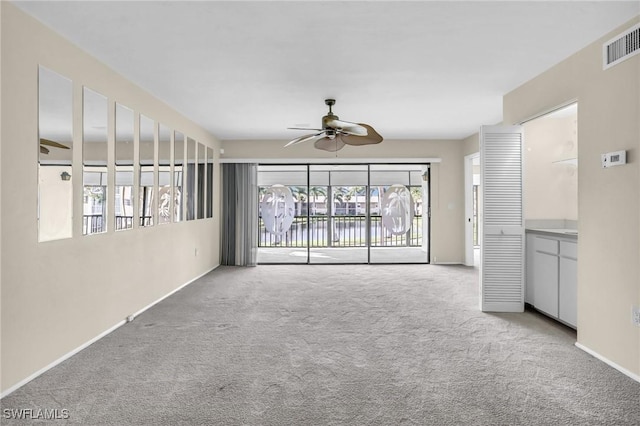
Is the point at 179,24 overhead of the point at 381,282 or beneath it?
overhead

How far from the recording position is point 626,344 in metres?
2.53

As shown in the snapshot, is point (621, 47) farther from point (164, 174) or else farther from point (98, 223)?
point (164, 174)

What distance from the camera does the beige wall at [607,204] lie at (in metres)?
2.48

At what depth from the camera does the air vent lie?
2443 millimetres

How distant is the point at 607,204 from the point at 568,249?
0.80 m

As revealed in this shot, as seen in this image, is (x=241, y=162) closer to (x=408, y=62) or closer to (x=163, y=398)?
(x=408, y=62)

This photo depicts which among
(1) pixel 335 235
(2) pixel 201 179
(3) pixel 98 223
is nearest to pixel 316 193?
(1) pixel 335 235

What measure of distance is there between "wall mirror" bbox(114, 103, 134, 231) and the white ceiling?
0.43 metres

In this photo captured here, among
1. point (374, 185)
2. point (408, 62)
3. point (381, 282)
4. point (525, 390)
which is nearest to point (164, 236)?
point (381, 282)

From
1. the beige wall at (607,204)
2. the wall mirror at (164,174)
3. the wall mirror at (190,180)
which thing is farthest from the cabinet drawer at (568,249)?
the wall mirror at (190,180)

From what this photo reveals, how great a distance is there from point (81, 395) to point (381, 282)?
4012 millimetres

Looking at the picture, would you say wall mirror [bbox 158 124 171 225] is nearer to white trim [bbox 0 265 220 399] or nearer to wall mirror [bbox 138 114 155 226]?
wall mirror [bbox 138 114 155 226]

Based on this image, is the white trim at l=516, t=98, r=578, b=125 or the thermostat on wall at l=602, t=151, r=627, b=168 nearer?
the thermostat on wall at l=602, t=151, r=627, b=168

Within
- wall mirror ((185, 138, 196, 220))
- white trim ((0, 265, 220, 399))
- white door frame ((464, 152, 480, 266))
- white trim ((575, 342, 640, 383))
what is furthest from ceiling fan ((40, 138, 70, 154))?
white door frame ((464, 152, 480, 266))
